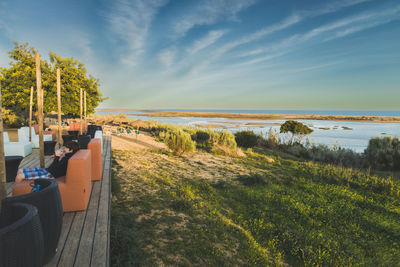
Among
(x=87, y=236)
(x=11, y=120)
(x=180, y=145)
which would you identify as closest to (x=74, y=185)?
(x=87, y=236)

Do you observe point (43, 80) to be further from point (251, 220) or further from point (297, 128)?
point (297, 128)

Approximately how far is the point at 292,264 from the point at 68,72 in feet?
52.6

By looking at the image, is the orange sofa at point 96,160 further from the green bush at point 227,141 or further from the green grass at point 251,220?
the green bush at point 227,141

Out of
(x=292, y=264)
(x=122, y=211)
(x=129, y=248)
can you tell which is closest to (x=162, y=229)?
(x=129, y=248)

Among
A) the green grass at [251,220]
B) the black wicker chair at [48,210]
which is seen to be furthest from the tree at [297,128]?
the black wicker chair at [48,210]

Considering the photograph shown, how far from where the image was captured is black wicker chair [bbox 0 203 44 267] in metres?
1.13

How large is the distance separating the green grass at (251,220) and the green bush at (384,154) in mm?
3178

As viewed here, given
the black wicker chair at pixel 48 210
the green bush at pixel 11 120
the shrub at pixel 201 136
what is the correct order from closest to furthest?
the black wicker chair at pixel 48 210 < the shrub at pixel 201 136 < the green bush at pixel 11 120

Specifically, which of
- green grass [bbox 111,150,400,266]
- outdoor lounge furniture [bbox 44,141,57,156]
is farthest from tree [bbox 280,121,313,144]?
outdoor lounge furniture [bbox 44,141,57,156]

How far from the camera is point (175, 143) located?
9984mm

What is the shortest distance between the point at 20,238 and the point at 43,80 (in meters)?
15.2

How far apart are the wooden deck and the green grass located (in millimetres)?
447

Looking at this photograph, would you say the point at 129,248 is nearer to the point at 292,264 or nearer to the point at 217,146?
the point at 292,264

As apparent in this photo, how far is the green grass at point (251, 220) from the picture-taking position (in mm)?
2928
